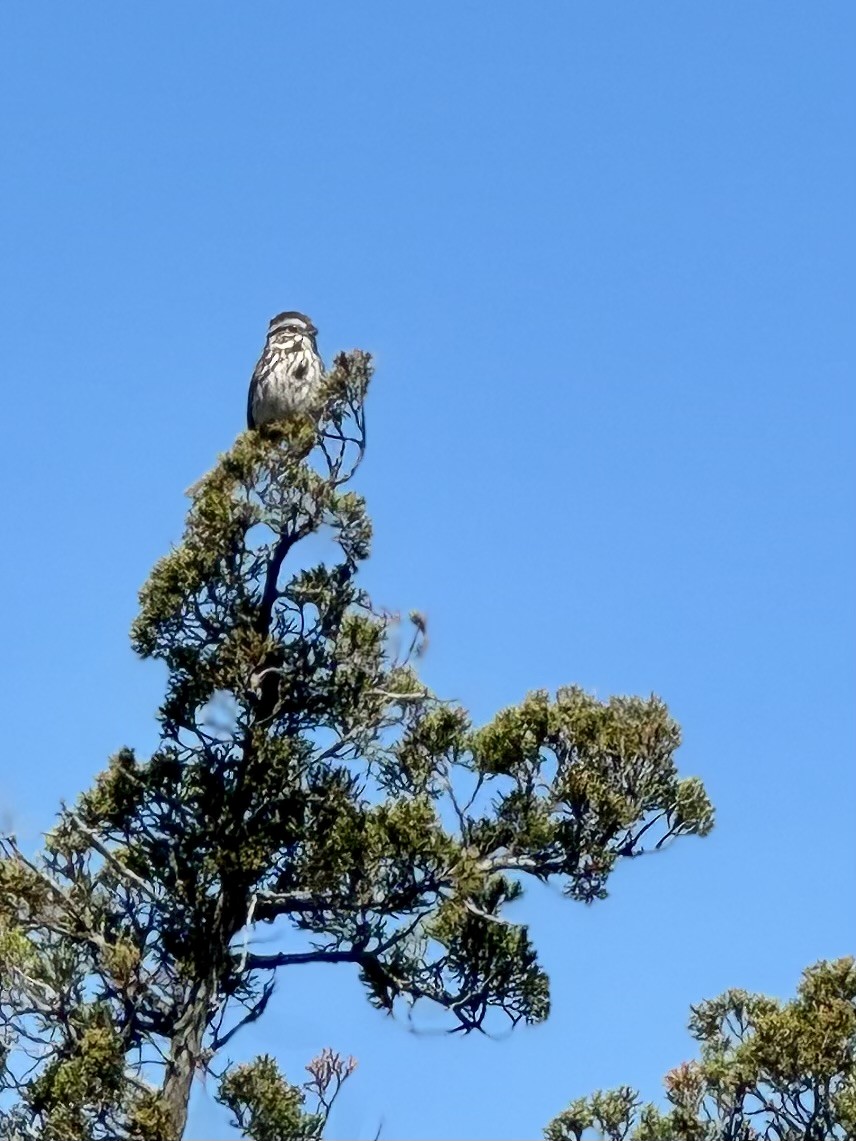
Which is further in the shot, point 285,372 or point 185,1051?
point 285,372

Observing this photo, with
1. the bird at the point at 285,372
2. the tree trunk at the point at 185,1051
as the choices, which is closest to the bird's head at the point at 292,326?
the bird at the point at 285,372

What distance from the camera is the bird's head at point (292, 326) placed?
49.5 feet

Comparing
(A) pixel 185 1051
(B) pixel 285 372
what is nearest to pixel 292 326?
(B) pixel 285 372

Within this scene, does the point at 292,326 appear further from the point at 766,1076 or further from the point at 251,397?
the point at 766,1076

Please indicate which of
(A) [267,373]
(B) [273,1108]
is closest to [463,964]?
(B) [273,1108]

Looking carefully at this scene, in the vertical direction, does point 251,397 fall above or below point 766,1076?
above

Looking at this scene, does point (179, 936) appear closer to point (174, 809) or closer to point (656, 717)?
point (174, 809)

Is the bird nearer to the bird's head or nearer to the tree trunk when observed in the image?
the bird's head

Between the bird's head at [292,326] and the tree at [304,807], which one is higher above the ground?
the bird's head at [292,326]

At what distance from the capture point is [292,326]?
595 inches

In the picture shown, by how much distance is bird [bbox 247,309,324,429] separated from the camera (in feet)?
47.7

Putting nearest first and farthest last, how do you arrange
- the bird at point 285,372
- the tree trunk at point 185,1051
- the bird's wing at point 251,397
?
the tree trunk at point 185,1051 → the bird at point 285,372 → the bird's wing at point 251,397

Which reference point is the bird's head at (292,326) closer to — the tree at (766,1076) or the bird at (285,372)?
the bird at (285,372)

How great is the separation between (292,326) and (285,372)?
60 cm
